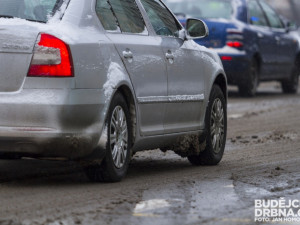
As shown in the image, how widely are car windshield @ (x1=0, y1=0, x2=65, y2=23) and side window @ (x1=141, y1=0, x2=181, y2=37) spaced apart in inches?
→ 55.7

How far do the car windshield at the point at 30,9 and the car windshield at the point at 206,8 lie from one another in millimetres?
11540

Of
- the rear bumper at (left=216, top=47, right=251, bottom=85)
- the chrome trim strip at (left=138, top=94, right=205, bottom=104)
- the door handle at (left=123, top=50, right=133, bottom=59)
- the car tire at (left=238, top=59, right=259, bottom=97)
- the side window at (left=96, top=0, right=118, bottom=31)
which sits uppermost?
the side window at (left=96, top=0, right=118, bottom=31)

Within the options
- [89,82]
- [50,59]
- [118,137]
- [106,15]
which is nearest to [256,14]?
[106,15]

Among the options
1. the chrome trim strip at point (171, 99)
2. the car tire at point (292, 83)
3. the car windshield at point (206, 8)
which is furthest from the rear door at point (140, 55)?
the car tire at point (292, 83)

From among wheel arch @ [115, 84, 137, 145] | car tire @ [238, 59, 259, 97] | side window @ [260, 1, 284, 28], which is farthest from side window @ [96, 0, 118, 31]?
side window @ [260, 1, 284, 28]

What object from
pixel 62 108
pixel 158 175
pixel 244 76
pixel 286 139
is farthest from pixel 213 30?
pixel 62 108

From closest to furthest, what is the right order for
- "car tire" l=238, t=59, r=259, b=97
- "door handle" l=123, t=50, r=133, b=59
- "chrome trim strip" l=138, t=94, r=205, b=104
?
1. "door handle" l=123, t=50, r=133, b=59
2. "chrome trim strip" l=138, t=94, r=205, b=104
3. "car tire" l=238, t=59, r=259, b=97

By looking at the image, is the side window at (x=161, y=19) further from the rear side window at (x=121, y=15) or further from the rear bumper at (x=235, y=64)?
the rear bumper at (x=235, y=64)

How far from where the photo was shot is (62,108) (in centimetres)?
734

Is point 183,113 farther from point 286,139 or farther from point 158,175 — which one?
point 286,139

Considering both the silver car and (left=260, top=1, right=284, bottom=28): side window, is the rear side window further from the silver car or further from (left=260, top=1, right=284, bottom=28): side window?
(left=260, top=1, right=284, bottom=28): side window

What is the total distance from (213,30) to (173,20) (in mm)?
9401

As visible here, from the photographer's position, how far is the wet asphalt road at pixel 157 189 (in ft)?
20.9

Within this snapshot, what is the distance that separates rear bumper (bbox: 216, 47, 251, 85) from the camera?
19.1m
